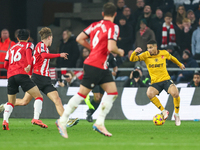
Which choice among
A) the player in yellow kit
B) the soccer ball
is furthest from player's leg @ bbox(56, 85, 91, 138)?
the player in yellow kit

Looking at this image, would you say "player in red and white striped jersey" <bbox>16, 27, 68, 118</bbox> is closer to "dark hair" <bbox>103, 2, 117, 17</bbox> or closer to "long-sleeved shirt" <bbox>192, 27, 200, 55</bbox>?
"dark hair" <bbox>103, 2, 117, 17</bbox>

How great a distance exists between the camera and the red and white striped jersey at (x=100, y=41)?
298 inches

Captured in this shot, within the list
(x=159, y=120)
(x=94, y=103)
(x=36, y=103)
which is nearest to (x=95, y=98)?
(x=94, y=103)

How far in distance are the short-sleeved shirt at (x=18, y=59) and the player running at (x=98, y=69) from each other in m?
2.32

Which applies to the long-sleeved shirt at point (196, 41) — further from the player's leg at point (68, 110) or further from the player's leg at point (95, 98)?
the player's leg at point (68, 110)

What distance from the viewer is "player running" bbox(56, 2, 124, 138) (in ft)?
24.5

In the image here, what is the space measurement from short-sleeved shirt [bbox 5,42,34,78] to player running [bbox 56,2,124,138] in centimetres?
232

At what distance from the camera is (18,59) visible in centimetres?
961

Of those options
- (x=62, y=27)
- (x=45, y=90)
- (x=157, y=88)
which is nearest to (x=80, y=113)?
(x=157, y=88)

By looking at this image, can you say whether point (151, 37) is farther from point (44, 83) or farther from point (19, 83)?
point (19, 83)

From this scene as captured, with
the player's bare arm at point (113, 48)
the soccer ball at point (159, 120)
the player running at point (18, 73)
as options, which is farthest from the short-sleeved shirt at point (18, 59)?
the soccer ball at point (159, 120)

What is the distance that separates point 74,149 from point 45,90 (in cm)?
369

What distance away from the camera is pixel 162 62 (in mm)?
11305

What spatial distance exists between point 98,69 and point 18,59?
8.90ft
